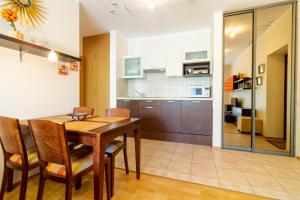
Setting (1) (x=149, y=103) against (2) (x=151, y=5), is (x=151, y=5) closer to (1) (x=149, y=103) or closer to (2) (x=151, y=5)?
(2) (x=151, y=5)

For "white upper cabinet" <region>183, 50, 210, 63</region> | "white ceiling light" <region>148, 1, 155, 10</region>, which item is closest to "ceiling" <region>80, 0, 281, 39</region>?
"white ceiling light" <region>148, 1, 155, 10</region>

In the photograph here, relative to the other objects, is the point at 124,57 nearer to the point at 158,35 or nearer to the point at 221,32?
the point at 158,35

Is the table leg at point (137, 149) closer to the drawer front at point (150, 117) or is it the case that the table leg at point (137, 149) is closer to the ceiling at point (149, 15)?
the drawer front at point (150, 117)

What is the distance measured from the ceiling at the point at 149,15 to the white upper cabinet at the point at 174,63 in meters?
0.65

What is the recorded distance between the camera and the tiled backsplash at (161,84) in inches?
139

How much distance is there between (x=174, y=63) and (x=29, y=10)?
2554 millimetres

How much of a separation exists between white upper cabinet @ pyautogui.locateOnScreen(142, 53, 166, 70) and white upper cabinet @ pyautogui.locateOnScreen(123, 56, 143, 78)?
0.13 meters

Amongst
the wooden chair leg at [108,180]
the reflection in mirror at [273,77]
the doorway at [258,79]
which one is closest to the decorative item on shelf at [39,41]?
the wooden chair leg at [108,180]

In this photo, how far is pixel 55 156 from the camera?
1.11 meters

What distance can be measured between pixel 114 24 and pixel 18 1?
183 centimetres

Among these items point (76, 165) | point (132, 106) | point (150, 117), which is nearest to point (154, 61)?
point (132, 106)

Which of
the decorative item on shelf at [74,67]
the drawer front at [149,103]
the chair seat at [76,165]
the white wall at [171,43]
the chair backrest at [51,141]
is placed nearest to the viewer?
the chair backrest at [51,141]

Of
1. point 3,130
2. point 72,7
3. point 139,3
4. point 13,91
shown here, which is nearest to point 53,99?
point 13,91

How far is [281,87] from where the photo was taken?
2711 mm
